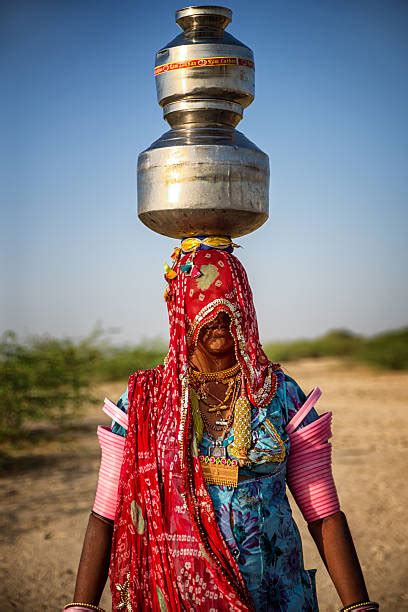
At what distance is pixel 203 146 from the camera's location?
289cm

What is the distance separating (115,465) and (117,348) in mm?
12408

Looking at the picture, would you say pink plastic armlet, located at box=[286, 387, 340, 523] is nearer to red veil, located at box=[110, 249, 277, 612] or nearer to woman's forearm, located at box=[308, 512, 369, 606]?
woman's forearm, located at box=[308, 512, 369, 606]

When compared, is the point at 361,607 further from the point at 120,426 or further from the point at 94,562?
the point at 120,426

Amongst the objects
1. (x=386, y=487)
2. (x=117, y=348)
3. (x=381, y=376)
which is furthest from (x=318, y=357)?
(x=386, y=487)

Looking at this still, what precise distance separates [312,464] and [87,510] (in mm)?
5890

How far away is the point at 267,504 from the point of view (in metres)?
2.93

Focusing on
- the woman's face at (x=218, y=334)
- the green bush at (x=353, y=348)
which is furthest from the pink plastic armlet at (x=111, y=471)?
the green bush at (x=353, y=348)

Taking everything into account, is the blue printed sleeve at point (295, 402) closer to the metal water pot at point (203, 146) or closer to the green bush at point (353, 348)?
the metal water pot at point (203, 146)

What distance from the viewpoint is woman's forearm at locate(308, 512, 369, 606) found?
2930 millimetres

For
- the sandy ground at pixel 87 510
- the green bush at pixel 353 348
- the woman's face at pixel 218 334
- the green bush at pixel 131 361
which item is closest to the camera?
the woman's face at pixel 218 334

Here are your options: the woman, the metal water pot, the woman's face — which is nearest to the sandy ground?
the woman

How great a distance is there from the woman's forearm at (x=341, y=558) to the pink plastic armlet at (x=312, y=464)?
0.14ft

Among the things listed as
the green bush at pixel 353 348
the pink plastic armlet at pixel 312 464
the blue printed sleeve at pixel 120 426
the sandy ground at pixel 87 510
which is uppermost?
the green bush at pixel 353 348

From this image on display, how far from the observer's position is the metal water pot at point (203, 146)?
2.90 meters
